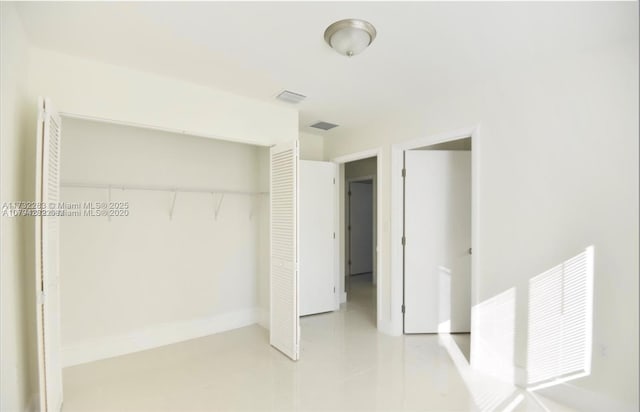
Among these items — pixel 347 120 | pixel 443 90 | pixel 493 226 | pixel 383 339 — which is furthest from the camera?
pixel 347 120

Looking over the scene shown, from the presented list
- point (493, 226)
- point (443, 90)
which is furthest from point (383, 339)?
point (443, 90)

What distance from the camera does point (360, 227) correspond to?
7059mm

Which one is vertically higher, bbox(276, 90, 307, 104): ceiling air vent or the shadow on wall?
bbox(276, 90, 307, 104): ceiling air vent

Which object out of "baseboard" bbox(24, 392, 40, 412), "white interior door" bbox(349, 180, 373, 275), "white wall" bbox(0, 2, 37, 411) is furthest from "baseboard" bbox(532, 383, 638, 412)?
"white interior door" bbox(349, 180, 373, 275)

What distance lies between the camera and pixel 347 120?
12.5 ft

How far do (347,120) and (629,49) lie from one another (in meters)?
2.44

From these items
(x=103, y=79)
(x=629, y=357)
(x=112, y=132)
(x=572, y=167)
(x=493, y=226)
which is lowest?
(x=629, y=357)

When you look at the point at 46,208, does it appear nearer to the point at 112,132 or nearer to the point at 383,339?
the point at 112,132

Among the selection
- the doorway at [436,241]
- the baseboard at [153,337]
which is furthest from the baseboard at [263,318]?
the doorway at [436,241]

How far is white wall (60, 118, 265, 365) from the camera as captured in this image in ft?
9.59

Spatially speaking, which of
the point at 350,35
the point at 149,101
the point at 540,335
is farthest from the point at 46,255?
the point at 540,335

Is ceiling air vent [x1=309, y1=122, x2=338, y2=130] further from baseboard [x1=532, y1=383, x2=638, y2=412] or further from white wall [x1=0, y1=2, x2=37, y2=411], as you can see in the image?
baseboard [x1=532, y1=383, x2=638, y2=412]

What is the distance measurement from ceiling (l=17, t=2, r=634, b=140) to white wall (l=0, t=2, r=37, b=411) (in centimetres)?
31

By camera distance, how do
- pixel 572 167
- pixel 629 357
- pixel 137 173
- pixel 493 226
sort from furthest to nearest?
1. pixel 137 173
2. pixel 493 226
3. pixel 572 167
4. pixel 629 357
